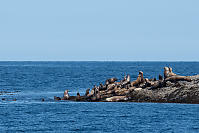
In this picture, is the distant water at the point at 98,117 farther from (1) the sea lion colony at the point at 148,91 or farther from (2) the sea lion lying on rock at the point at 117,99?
(2) the sea lion lying on rock at the point at 117,99

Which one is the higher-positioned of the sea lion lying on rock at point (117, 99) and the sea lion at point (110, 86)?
the sea lion at point (110, 86)

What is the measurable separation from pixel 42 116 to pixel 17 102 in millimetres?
11381

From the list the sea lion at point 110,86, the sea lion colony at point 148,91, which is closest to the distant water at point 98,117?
the sea lion colony at point 148,91

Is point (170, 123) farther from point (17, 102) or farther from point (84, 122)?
point (17, 102)

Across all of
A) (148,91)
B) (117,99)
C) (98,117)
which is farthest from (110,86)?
(98,117)

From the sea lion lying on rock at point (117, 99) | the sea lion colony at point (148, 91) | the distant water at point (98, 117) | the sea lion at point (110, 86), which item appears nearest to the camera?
the distant water at point (98, 117)

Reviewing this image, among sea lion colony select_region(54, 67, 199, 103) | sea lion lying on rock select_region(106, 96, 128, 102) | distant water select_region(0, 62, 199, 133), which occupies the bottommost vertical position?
distant water select_region(0, 62, 199, 133)

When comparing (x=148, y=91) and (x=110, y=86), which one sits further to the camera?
(x=110, y=86)

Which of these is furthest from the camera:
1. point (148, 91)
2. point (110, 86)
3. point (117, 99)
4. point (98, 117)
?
point (110, 86)

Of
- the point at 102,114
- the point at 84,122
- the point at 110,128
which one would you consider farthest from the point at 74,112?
the point at 110,128

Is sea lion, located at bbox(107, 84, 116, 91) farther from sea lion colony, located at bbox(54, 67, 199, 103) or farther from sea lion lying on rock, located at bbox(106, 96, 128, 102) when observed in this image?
sea lion lying on rock, located at bbox(106, 96, 128, 102)

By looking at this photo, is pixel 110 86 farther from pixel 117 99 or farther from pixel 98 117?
pixel 98 117

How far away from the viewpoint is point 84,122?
33969 millimetres

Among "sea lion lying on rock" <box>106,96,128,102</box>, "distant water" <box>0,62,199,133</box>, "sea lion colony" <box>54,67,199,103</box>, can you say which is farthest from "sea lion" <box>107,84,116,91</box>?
"distant water" <box>0,62,199,133</box>
